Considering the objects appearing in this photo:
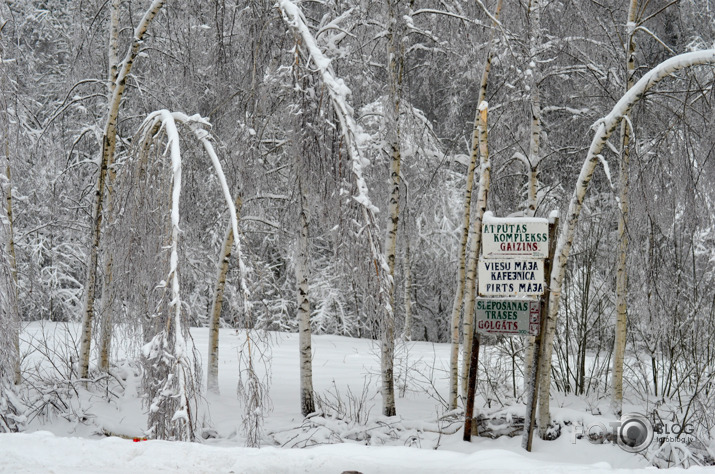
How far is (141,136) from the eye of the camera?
5.43m

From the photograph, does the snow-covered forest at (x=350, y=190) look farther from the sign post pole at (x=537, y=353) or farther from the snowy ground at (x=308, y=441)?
the sign post pole at (x=537, y=353)

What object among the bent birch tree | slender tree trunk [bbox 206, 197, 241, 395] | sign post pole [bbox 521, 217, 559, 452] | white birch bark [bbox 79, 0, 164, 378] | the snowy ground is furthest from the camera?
slender tree trunk [bbox 206, 197, 241, 395]

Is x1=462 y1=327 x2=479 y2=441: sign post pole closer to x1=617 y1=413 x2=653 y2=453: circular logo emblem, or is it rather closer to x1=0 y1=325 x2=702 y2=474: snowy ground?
Result: x1=0 y1=325 x2=702 y2=474: snowy ground

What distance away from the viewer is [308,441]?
696cm

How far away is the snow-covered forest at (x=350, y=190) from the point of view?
5.01 m

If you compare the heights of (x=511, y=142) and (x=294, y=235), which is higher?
(x=511, y=142)

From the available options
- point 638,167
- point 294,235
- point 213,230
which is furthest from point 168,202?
point 213,230

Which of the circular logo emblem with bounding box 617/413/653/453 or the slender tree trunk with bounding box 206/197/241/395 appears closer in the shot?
the circular logo emblem with bounding box 617/413/653/453

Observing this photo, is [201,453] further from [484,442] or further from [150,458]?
[484,442]

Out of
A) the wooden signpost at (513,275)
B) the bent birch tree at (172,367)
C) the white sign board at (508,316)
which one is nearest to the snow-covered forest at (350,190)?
the bent birch tree at (172,367)

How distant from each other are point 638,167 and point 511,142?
2.71 m

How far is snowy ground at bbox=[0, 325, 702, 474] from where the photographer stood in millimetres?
3924

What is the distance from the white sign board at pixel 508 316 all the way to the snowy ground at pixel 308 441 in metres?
1.11
